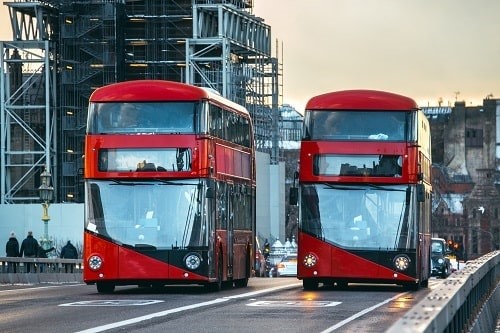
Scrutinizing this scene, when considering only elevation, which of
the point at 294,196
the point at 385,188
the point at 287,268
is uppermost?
the point at 385,188

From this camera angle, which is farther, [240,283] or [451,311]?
[240,283]

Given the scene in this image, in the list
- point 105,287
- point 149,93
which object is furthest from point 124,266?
point 149,93

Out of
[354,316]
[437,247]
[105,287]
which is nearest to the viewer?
[354,316]

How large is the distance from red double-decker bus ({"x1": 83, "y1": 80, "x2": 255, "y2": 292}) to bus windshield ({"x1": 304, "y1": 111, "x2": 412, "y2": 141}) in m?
3.30

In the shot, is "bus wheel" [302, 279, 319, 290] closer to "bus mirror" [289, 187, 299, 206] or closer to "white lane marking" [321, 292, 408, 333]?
"bus mirror" [289, 187, 299, 206]

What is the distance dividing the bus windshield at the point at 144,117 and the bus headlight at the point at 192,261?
7.70 feet

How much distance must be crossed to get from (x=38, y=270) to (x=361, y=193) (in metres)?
18.1

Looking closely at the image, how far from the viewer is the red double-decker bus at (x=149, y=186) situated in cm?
3077

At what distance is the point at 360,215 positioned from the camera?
1318 inches

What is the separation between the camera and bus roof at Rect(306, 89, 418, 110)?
34062mm

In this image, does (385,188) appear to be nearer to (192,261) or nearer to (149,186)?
(192,261)

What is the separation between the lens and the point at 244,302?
27.0m

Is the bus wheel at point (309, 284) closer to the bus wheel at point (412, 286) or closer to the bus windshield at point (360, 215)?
the bus windshield at point (360, 215)

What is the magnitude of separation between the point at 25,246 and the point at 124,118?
78.7ft
